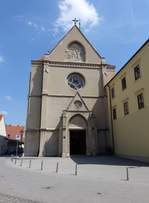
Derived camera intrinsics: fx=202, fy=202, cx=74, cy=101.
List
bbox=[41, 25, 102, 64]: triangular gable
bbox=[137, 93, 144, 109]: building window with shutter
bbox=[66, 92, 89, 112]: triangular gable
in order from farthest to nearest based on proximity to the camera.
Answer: bbox=[41, 25, 102, 64]: triangular gable, bbox=[66, 92, 89, 112]: triangular gable, bbox=[137, 93, 144, 109]: building window with shutter

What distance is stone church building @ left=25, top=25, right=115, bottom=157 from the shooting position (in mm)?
29609

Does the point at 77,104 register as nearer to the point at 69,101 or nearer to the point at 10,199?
the point at 69,101

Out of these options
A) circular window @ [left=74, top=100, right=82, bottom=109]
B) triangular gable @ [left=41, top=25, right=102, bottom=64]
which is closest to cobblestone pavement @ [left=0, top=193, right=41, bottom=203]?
circular window @ [left=74, top=100, right=82, bottom=109]

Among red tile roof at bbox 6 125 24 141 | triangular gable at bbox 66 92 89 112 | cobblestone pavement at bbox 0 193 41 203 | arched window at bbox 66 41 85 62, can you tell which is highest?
arched window at bbox 66 41 85 62

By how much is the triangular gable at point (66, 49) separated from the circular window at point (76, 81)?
9.60 ft

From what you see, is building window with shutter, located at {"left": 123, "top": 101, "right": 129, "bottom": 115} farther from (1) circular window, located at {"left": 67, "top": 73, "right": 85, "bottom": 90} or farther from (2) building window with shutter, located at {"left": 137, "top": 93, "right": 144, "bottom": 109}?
(1) circular window, located at {"left": 67, "top": 73, "right": 85, "bottom": 90}

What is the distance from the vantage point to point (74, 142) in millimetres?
33000

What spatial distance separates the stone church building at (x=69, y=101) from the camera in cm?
2961

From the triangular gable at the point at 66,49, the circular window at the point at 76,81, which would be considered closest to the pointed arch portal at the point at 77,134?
the circular window at the point at 76,81

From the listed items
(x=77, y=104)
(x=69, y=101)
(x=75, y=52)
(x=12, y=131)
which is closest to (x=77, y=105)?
(x=77, y=104)

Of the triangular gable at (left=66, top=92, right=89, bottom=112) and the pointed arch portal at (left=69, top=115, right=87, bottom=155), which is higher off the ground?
the triangular gable at (left=66, top=92, right=89, bottom=112)

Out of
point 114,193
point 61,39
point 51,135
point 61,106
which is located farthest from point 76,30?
point 114,193


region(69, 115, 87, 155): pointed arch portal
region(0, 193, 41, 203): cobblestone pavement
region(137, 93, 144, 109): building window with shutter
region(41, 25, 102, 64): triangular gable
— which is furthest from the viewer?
region(41, 25, 102, 64): triangular gable

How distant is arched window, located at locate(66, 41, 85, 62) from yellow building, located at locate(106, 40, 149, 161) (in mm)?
8891
